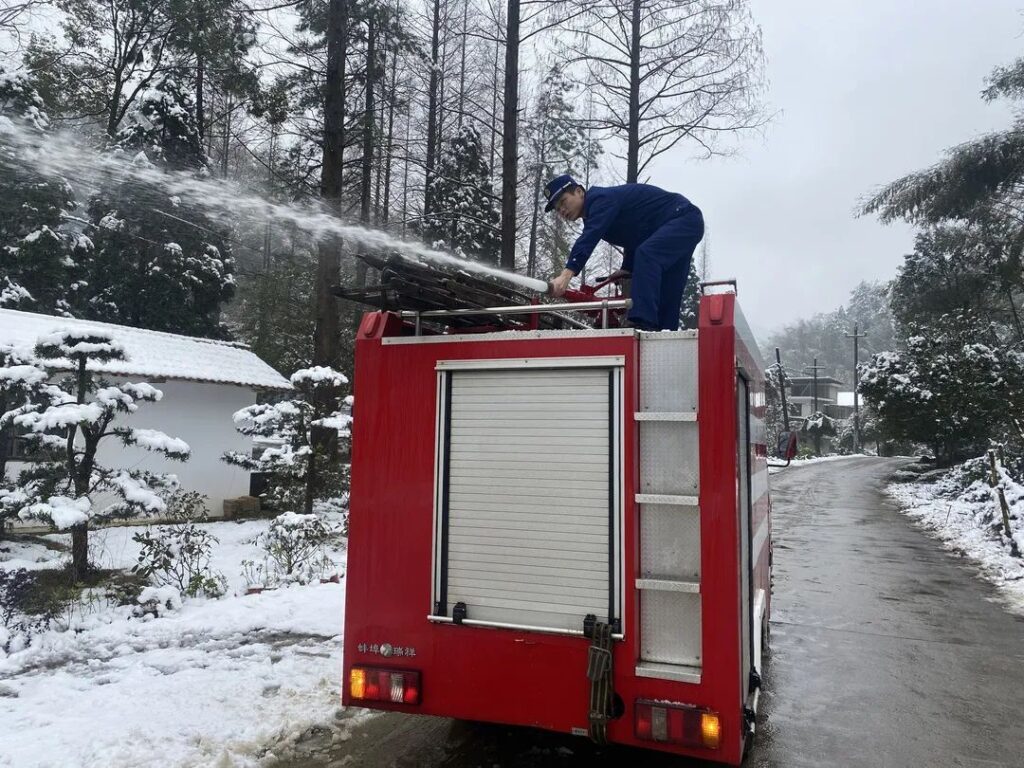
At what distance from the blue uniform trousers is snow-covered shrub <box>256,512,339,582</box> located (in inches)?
233

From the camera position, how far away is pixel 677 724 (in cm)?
323

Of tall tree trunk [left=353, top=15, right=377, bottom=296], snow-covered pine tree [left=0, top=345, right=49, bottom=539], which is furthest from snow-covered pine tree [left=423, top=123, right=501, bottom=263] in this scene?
snow-covered pine tree [left=0, top=345, right=49, bottom=539]

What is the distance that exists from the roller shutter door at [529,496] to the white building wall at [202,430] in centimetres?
1172

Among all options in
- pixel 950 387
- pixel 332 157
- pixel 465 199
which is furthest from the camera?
pixel 950 387

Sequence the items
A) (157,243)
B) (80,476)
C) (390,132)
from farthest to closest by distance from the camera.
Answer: (157,243) → (390,132) → (80,476)

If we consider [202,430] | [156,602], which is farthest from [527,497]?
[202,430]

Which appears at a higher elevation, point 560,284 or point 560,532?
→ point 560,284

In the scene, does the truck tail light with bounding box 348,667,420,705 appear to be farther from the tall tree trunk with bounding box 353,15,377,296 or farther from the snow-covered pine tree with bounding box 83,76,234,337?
the snow-covered pine tree with bounding box 83,76,234,337

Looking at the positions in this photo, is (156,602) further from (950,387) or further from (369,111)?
(950,387)

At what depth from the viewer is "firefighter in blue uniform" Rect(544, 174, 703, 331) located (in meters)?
4.31

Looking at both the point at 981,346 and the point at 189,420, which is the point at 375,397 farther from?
the point at 981,346

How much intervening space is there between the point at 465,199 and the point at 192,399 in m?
12.2

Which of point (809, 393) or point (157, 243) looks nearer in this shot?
point (157, 243)

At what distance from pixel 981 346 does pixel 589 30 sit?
1596 cm
